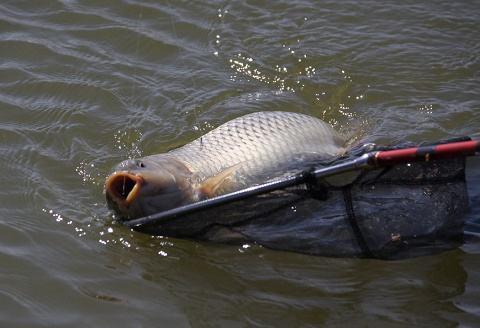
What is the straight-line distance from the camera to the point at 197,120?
581cm

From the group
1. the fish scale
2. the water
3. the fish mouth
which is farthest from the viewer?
the fish scale

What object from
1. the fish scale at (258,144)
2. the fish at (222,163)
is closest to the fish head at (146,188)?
the fish at (222,163)

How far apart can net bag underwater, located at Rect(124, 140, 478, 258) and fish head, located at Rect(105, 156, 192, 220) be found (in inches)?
3.4

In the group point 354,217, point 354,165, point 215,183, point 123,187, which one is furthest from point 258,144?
point 354,165

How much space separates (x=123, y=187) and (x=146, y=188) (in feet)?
0.35

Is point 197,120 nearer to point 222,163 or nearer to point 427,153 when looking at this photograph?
point 222,163

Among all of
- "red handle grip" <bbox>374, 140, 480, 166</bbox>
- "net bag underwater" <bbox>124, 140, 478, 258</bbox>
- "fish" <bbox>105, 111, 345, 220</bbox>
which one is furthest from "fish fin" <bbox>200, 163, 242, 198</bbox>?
"red handle grip" <bbox>374, 140, 480, 166</bbox>

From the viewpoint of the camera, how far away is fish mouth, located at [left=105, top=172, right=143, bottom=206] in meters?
3.81

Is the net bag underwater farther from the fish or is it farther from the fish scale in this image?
the fish scale

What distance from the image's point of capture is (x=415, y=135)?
5590 millimetres

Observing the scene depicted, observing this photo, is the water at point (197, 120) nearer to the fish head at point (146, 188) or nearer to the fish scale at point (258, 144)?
the fish head at point (146, 188)

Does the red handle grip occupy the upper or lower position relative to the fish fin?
upper

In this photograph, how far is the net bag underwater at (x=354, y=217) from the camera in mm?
3889

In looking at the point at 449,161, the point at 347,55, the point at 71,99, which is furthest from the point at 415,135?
the point at 71,99
